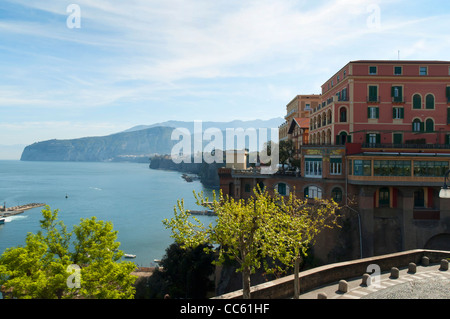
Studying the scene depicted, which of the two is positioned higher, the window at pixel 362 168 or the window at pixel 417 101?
the window at pixel 417 101

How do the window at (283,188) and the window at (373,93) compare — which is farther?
the window at (283,188)

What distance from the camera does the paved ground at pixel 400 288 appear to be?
1788cm

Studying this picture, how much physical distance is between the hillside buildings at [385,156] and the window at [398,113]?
0.25 feet

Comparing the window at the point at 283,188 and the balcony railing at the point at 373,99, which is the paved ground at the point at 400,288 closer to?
the window at the point at 283,188

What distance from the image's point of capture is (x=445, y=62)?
45.3 m

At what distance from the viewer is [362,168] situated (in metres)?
40.9

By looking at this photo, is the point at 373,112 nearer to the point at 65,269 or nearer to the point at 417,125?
the point at 417,125

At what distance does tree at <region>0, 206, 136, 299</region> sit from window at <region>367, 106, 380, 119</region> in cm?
3747

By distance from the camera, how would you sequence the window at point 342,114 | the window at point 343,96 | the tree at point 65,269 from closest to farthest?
the tree at point 65,269 → the window at point 342,114 → the window at point 343,96

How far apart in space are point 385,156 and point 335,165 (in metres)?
6.12

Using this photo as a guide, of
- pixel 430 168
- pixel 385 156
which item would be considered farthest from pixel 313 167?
pixel 430 168

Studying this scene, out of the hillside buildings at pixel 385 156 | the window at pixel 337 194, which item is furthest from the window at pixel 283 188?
the window at pixel 337 194
